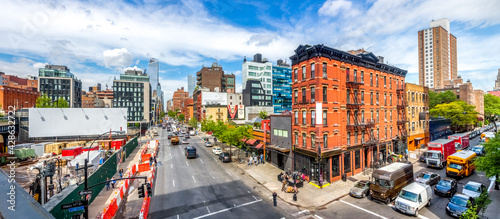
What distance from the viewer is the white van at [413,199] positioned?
17.0 m

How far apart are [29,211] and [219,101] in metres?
96.4

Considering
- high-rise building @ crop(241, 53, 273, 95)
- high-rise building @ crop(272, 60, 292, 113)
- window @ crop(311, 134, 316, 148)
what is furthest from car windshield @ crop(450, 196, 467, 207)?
high-rise building @ crop(272, 60, 292, 113)

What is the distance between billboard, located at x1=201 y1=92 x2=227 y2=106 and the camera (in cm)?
9495

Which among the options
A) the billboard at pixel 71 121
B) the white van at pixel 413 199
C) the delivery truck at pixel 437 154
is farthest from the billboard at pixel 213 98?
the white van at pixel 413 199

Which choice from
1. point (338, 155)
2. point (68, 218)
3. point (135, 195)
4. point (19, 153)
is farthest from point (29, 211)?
point (19, 153)

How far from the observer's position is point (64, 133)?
181 ft

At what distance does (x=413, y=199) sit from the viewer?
17281 mm

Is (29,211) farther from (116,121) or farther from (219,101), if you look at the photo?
(219,101)

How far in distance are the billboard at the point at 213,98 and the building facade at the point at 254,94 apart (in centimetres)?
1149

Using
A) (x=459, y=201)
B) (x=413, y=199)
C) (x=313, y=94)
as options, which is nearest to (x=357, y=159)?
(x=313, y=94)

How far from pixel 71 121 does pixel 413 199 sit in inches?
2819

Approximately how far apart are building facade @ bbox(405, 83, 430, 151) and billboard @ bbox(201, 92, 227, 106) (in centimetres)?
7223

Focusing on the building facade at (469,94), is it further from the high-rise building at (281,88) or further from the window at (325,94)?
the window at (325,94)

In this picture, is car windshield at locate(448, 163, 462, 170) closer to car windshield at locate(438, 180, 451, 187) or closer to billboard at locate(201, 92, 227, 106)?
car windshield at locate(438, 180, 451, 187)
